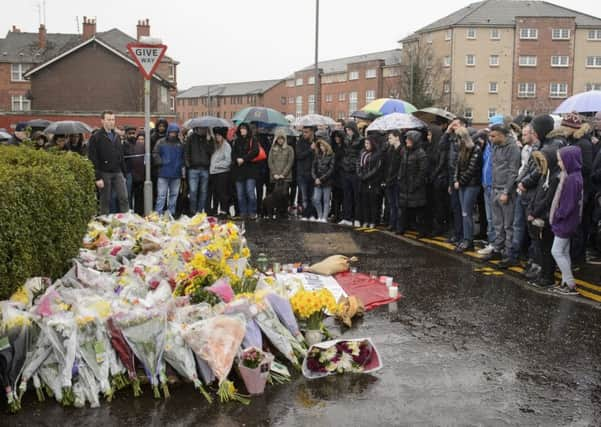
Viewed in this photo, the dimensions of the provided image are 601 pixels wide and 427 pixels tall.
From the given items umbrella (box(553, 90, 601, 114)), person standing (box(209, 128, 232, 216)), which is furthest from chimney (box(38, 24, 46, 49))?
umbrella (box(553, 90, 601, 114))

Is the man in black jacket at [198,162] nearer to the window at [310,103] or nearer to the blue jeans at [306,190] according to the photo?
the blue jeans at [306,190]

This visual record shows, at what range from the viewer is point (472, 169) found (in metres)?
11.4

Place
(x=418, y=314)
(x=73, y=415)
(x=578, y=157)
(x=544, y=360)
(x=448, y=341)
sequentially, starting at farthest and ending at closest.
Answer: (x=578, y=157)
(x=418, y=314)
(x=448, y=341)
(x=544, y=360)
(x=73, y=415)

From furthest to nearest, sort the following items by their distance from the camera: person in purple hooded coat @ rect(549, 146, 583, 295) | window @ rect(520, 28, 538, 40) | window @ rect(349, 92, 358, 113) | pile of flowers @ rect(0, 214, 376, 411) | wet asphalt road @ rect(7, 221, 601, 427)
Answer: window @ rect(349, 92, 358, 113)
window @ rect(520, 28, 538, 40)
person in purple hooded coat @ rect(549, 146, 583, 295)
pile of flowers @ rect(0, 214, 376, 411)
wet asphalt road @ rect(7, 221, 601, 427)

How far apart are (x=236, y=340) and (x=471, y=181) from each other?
6.93 metres

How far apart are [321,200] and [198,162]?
297cm

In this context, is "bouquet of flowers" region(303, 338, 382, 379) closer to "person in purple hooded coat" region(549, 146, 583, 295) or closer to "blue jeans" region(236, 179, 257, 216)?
"person in purple hooded coat" region(549, 146, 583, 295)

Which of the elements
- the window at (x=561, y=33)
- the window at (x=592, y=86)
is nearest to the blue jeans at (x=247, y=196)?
the window at (x=561, y=33)

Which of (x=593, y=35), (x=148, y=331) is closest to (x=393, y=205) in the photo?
(x=148, y=331)

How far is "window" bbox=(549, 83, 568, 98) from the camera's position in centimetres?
7950

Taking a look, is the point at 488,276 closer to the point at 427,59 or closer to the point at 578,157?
the point at 578,157

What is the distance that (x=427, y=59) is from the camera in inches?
3046

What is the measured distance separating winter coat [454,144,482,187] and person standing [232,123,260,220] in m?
6.03

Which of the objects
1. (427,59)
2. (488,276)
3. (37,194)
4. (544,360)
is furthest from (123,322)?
(427,59)
